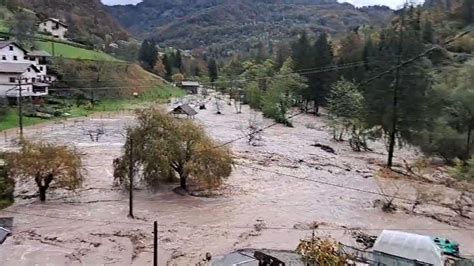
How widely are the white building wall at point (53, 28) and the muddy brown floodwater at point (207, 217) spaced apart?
60475 millimetres

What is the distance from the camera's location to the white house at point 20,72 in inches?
2026

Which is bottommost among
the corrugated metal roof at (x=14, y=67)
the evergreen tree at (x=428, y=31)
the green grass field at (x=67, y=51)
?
the corrugated metal roof at (x=14, y=67)

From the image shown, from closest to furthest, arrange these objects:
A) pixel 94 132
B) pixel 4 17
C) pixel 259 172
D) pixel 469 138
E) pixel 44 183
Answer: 1. pixel 44 183
2. pixel 259 172
3. pixel 469 138
4. pixel 94 132
5. pixel 4 17

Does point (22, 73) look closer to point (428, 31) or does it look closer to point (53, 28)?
point (53, 28)

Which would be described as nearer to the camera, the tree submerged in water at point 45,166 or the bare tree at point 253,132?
the tree submerged in water at point 45,166

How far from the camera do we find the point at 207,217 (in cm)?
2162

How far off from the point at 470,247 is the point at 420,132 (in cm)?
1770

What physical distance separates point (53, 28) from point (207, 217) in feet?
258

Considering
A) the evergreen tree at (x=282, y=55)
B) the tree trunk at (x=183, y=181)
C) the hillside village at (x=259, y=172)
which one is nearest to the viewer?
the hillside village at (x=259, y=172)

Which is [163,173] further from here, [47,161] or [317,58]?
[317,58]

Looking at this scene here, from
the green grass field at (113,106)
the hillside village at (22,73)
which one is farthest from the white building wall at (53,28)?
the hillside village at (22,73)

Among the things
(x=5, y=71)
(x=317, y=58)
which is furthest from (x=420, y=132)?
(x=5, y=71)

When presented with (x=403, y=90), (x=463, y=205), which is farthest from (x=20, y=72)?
(x=463, y=205)

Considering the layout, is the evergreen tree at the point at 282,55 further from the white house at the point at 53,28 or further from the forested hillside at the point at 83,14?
the forested hillside at the point at 83,14
